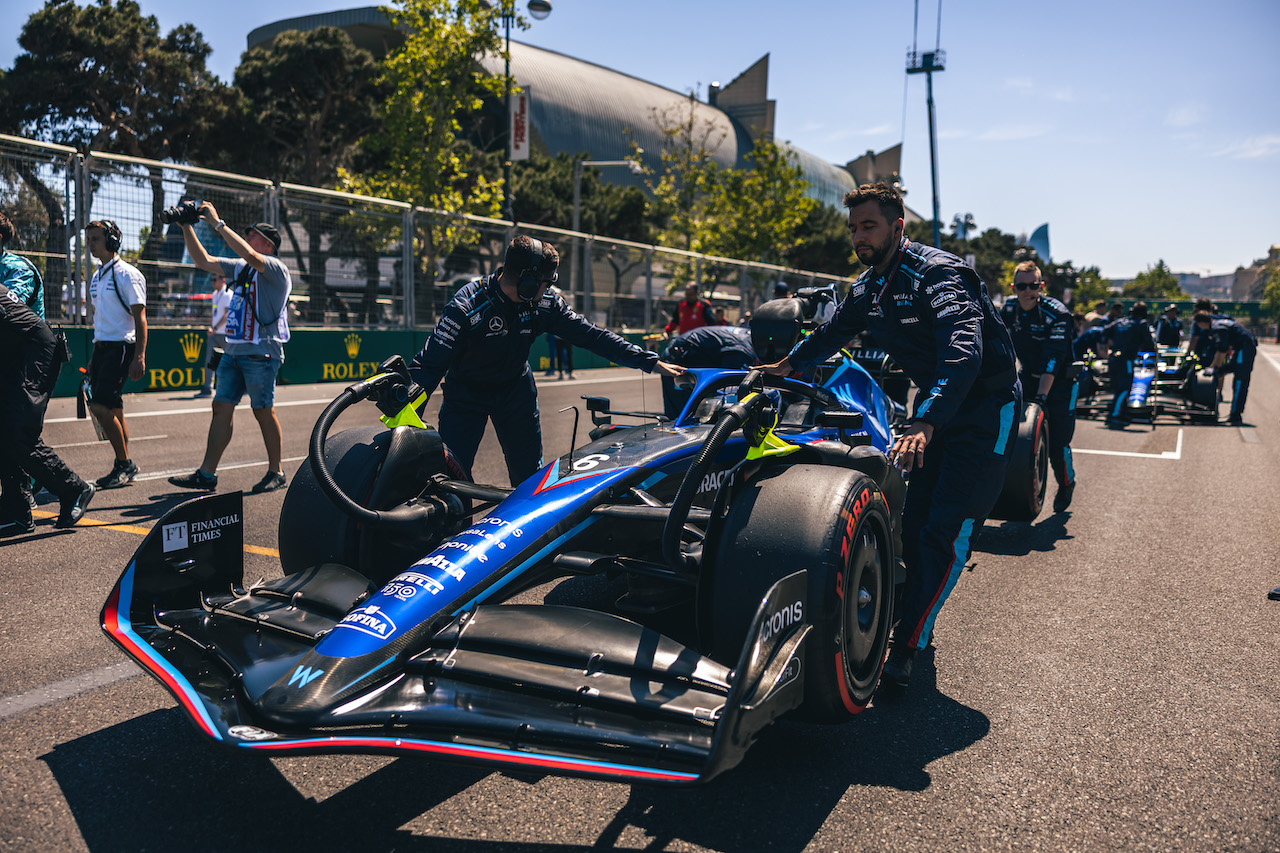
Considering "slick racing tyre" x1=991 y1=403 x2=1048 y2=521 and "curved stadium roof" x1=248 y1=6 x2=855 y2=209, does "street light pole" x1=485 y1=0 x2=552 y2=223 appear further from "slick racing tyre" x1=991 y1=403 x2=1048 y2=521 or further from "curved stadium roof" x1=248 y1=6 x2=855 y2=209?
"curved stadium roof" x1=248 y1=6 x2=855 y2=209

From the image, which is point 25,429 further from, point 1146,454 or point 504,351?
point 1146,454

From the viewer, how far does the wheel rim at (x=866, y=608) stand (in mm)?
2846

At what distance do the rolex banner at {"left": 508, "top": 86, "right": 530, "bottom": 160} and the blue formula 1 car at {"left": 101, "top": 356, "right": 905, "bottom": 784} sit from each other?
76.6ft

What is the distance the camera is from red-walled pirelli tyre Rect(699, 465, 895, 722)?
2641 mm

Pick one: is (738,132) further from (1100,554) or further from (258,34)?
(1100,554)

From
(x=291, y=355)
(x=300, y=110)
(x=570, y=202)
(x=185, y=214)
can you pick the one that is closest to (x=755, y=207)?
(x=570, y=202)

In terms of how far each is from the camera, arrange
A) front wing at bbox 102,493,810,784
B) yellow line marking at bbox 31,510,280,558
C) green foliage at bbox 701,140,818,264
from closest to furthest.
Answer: front wing at bbox 102,493,810,784 < yellow line marking at bbox 31,510,280,558 < green foliage at bbox 701,140,818,264

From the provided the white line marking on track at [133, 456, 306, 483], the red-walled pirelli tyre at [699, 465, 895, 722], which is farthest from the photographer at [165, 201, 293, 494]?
the red-walled pirelli tyre at [699, 465, 895, 722]

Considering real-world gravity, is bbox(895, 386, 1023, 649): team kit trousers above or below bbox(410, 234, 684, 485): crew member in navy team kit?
below

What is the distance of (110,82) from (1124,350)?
29.9 metres

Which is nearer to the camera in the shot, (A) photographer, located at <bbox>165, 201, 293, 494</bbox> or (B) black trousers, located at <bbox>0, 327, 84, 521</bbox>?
(B) black trousers, located at <bbox>0, 327, 84, 521</bbox>

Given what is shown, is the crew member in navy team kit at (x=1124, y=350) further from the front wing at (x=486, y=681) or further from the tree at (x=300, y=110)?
the tree at (x=300, y=110)

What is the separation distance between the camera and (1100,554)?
552 cm

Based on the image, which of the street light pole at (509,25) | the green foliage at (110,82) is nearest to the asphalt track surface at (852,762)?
the street light pole at (509,25)
